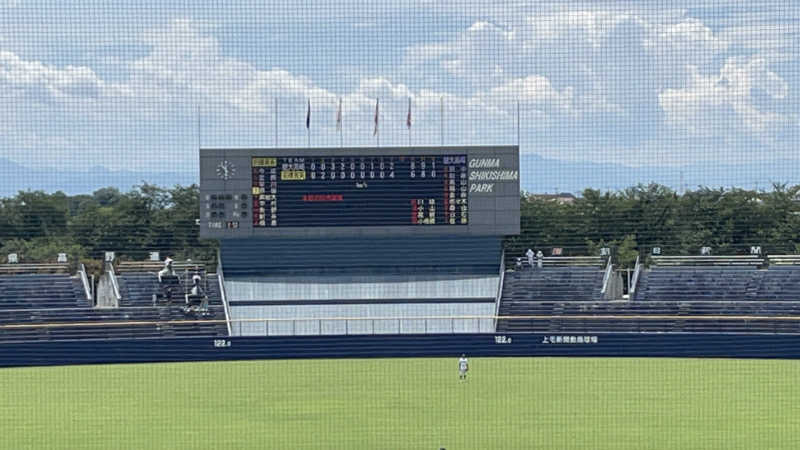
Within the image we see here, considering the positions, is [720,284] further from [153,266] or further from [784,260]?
[153,266]

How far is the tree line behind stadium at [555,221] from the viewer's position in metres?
26.9

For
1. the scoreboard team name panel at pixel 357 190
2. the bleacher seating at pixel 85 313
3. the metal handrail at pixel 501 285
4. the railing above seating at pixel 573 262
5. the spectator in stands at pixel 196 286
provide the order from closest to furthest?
1. the bleacher seating at pixel 85 313
2. the scoreboard team name panel at pixel 357 190
3. the spectator in stands at pixel 196 286
4. the metal handrail at pixel 501 285
5. the railing above seating at pixel 573 262

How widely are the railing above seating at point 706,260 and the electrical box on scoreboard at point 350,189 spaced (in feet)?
16.6

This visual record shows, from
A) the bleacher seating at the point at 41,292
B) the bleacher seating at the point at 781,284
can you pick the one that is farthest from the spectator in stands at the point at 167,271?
the bleacher seating at the point at 781,284

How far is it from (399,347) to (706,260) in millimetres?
8844

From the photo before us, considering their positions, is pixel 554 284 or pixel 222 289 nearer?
pixel 222 289

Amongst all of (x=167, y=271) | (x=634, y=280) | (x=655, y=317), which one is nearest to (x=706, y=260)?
(x=634, y=280)

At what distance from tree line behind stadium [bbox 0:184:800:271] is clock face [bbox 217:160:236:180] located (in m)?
2.32

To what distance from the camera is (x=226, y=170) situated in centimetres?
2523

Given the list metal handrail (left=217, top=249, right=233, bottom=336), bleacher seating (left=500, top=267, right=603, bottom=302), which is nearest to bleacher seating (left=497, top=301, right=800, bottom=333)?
bleacher seating (left=500, top=267, right=603, bottom=302)

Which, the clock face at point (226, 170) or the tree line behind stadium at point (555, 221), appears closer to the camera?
the clock face at point (226, 170)

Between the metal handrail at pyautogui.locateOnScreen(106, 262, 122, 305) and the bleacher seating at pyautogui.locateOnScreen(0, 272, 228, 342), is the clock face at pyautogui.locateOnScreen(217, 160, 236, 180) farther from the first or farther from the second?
the metal handrail at pyautogui.locateOnScreen(106, 262, 122, 305)

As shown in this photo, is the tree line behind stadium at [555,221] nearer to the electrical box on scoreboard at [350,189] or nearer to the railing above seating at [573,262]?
the railing above seating at [573,262]

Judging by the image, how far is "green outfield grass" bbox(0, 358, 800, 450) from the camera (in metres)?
13.7
